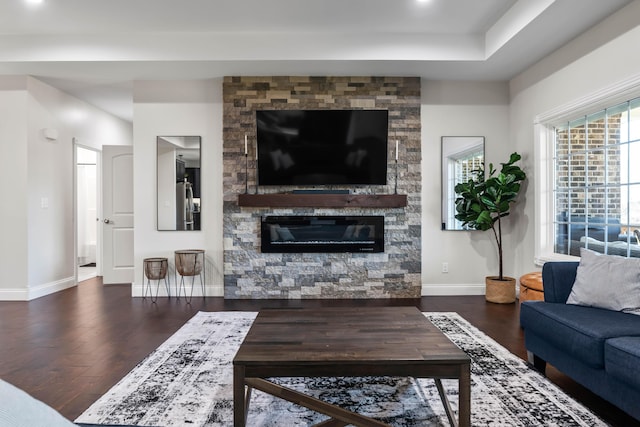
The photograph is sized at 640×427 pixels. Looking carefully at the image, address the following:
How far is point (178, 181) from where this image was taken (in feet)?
16.6

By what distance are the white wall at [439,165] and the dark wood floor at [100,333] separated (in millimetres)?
326

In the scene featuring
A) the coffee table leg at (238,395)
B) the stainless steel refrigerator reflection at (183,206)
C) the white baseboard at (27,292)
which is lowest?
the white baseboard at (27,292)

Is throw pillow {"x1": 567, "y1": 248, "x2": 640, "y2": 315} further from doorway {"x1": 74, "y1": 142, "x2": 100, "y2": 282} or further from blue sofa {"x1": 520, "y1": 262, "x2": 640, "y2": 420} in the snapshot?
doorway {"x1": 74, "y1": 142, "x2": 100, "y2": 282}

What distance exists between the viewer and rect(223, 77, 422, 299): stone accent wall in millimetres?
4949

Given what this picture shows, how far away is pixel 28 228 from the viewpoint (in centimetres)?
491

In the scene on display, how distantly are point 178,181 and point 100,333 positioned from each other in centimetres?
207

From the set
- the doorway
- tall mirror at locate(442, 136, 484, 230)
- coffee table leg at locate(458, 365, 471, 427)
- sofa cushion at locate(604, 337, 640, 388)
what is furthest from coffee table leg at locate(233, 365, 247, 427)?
the doorway

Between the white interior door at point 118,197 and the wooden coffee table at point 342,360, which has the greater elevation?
the white interior door at point 118,197

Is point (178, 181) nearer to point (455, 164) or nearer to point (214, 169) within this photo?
point (214, 169)

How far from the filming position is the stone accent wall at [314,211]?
4949 mm

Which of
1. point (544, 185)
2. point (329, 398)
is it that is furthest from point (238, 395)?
point (544, 185)

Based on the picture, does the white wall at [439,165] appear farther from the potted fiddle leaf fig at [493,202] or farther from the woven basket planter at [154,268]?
the woven basket planter at [154,268]

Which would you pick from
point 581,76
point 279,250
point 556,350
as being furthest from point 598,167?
point 279,250

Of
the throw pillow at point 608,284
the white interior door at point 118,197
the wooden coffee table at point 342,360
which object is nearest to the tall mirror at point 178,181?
the white interior door at point 118,197
